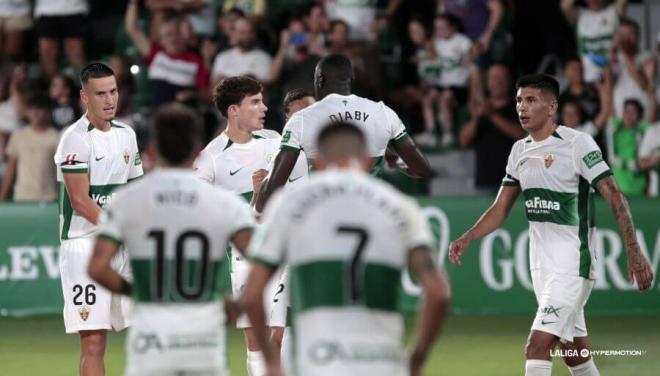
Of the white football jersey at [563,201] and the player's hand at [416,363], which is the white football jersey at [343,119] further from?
the player's hand at [416,363]

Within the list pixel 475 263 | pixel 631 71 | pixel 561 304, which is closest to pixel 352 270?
pixel 561 304

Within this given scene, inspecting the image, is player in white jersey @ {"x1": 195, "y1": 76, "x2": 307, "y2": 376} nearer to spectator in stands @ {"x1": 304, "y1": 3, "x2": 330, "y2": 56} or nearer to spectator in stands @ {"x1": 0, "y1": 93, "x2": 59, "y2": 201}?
spectator in stands @ {"x1": 0, "y1": 93, "x2": 59, "y2": 201}

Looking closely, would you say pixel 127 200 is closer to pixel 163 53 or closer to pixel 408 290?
pixel 408 290

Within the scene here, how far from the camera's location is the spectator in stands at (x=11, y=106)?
1880cm

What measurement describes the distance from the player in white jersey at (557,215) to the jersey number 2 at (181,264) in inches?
136

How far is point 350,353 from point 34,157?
1200 cm

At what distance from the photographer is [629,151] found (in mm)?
16750

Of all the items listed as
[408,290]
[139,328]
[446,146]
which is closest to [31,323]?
[408,290]

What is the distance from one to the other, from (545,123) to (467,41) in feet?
30.1

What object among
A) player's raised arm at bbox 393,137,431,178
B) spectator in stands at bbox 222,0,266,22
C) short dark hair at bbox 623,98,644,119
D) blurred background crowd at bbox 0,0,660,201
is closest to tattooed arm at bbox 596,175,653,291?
player's raised arm at bbox 393,137,431,178

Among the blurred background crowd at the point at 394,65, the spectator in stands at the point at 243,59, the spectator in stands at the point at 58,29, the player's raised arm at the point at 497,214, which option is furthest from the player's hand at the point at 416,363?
the spectator in stands at the point at 58,29

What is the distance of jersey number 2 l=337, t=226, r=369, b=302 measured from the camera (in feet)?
19.1

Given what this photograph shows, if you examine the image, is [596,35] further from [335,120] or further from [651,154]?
[335,120]

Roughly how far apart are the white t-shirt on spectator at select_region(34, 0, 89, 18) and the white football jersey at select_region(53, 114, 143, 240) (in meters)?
10.1
